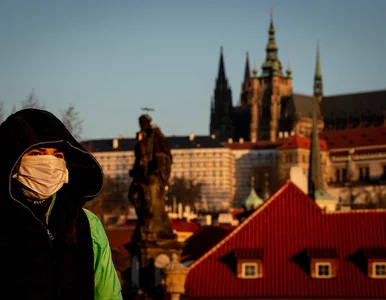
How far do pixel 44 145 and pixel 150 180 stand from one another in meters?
10.7

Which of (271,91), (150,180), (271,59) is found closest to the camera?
(150,180)

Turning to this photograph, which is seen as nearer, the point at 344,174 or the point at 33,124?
the point at 33,124

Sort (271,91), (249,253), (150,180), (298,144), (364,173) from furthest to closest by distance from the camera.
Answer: (271,91) → (364,173) → (298,144) → (249,253) → (150,180)

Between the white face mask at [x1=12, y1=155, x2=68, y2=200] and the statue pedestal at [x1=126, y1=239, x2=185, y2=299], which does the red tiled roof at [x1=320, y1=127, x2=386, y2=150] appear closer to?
the statue pedestal at [x1=126, y1=239, x2=185, y2=299]

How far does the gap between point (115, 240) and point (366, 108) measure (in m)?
148

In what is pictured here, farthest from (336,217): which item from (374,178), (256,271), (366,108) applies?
(366,108)

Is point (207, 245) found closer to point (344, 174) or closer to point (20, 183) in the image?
point (20, 183)

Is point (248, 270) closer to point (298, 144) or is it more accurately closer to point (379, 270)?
point (379, 270)

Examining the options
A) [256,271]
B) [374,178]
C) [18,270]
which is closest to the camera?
[18,270]

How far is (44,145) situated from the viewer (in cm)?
321

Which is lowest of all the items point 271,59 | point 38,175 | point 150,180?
point 38,175

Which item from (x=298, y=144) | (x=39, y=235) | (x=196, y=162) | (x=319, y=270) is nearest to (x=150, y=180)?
(x=319, y=270)

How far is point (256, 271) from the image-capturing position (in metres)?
20.8

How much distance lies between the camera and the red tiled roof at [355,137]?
172 m
